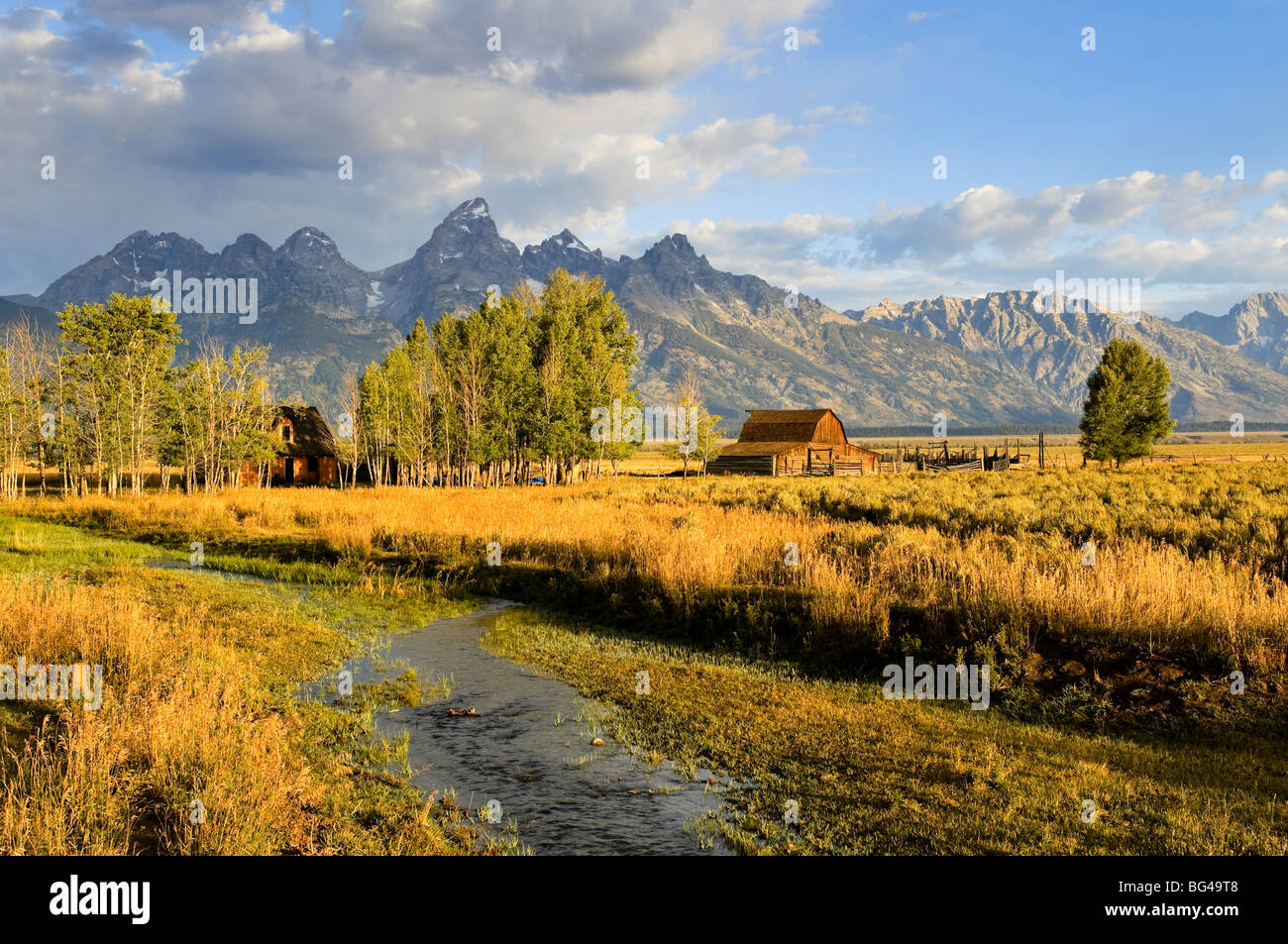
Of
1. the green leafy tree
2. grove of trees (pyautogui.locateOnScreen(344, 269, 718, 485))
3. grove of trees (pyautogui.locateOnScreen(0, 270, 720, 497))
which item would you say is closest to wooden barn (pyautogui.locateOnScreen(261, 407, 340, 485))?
grove of trees (pyautogui.locateOnScreen(0, 270, 720, 497))

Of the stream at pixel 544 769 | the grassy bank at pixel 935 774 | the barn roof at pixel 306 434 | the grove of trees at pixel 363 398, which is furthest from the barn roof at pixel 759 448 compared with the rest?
the grassy bank at pixel 935 774

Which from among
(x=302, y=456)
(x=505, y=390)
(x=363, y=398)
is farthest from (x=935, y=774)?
(x=302, y=456)

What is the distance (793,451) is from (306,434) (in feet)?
172

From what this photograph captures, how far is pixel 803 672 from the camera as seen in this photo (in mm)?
12750

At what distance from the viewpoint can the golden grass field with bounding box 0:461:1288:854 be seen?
7023 millimetres

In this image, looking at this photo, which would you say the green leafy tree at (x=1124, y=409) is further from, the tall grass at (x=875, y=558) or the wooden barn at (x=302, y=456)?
the wooden barn at (x=302, y=456)

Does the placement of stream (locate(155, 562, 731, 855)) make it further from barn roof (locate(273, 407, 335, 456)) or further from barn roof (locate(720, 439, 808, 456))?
barn roof (locate(273, 407, 335, 456))

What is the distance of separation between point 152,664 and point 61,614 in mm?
2942

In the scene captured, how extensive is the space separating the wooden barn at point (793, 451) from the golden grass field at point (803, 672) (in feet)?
176

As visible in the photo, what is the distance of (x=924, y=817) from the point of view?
23.7ft

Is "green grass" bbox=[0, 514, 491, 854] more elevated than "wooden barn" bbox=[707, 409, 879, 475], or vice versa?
"wooden barn" bbox=[707, 409, 879, 475]

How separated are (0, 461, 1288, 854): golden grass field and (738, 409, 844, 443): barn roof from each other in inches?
A: 2277
